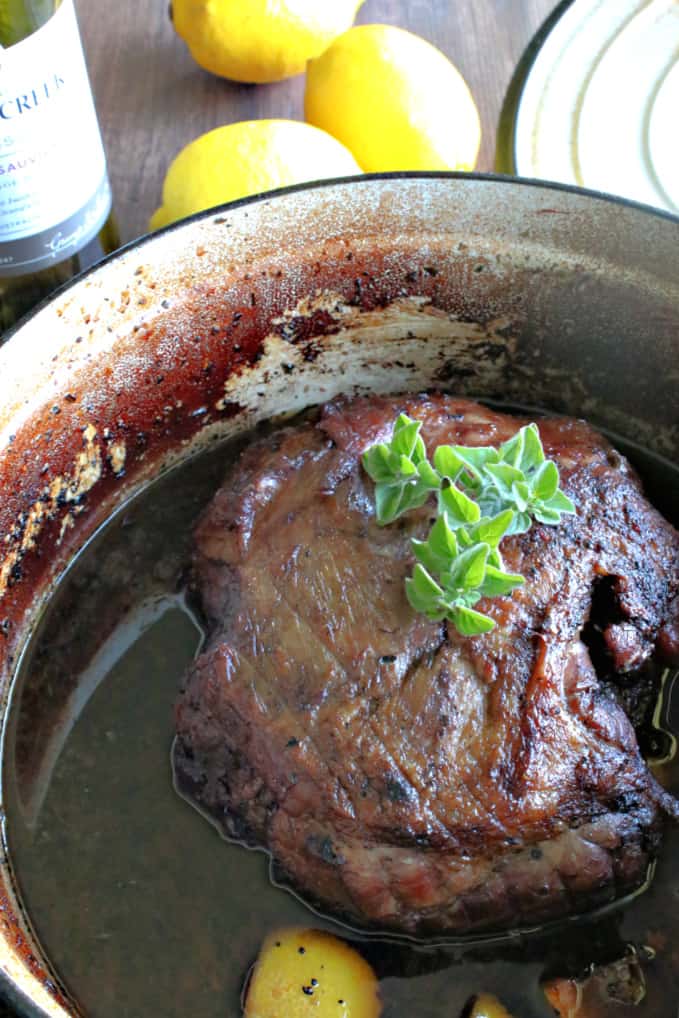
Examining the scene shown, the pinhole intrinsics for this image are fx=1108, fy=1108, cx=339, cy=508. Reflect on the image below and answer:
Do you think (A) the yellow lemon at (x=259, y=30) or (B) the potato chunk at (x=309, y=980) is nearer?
(B) the potato chunk at (x=309, y=980)

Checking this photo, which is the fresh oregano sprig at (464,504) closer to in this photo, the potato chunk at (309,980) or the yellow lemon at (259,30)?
the potato chunk at (309,980)

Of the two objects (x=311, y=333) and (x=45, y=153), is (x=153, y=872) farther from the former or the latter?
(x=45, y=153)

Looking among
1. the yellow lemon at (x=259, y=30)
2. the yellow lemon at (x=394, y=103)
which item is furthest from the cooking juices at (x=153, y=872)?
the yellow lemon at (x=259, y=30)

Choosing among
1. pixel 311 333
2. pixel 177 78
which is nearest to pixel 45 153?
pixel 311 333

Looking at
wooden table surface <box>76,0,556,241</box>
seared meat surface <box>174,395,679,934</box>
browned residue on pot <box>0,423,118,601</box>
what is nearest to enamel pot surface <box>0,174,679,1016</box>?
browned residue on pot <box>0,423,118,601</box>

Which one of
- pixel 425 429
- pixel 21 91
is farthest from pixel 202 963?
pixel 21 91

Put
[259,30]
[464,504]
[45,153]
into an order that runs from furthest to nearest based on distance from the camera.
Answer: [259,30]
[45,153]
[464,504]
